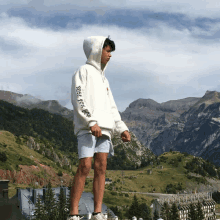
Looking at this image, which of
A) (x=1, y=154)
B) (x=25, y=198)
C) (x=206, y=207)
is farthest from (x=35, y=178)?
(x=206, y=207)

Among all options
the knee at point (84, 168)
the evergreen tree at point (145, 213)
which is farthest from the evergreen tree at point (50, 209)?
the knee at point (84, 168)

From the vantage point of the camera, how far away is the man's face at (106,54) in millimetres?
10719

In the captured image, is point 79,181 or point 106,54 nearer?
point 79,181

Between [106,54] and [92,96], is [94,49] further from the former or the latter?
[92,96]

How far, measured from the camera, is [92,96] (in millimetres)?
10141

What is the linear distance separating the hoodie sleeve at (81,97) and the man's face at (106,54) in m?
0.86

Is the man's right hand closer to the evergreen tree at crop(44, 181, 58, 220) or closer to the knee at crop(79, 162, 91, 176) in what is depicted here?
the knee at crop(79, 162, 91, 176)

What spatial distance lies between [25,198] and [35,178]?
5174 centimetres

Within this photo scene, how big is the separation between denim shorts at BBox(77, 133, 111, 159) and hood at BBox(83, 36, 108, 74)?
237 cm

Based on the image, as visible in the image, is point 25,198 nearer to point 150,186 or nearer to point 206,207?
point 206,207

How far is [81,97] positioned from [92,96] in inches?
16.3

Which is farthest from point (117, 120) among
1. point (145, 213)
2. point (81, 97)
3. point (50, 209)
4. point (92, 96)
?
point (145, 213)

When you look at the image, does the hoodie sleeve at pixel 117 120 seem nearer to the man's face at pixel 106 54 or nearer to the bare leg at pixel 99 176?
the man's face at pixel 106 54

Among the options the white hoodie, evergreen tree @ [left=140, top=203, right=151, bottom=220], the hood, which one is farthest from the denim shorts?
evergreen tree @ [left=140, top=203, right=151, bottom=220]
